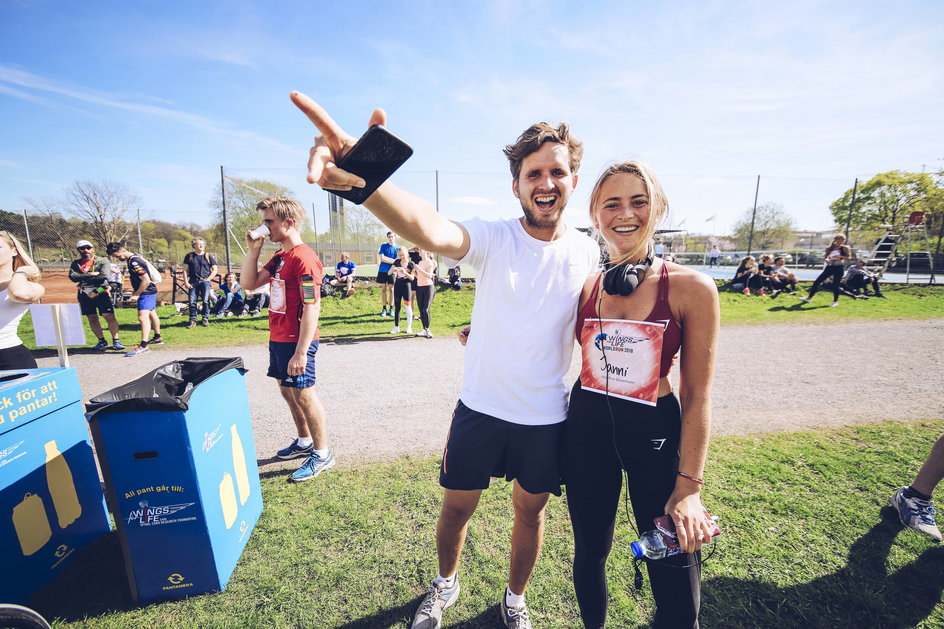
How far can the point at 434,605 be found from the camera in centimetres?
209

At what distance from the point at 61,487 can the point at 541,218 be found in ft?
10.6

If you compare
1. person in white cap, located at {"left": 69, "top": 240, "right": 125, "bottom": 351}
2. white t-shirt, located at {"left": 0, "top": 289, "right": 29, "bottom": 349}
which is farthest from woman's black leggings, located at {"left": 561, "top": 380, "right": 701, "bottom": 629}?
person in white cap, located at {"left": 69, "top": 240, "right": 125, "bottom": 351}

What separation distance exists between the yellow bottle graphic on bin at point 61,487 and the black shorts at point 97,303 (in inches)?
262

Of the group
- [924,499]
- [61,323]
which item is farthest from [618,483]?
[61,323]

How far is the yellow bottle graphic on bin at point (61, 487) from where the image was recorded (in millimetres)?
2248

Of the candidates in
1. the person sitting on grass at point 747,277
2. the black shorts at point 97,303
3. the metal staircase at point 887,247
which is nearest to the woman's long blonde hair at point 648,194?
the black shorts at point 97,303

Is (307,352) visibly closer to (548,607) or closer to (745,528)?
(548,607)

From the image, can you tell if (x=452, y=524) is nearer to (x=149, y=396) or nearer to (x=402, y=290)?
(x=149, y=396)

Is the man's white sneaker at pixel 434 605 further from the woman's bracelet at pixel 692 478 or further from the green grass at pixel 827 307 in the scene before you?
the green grass at pixel 827 307

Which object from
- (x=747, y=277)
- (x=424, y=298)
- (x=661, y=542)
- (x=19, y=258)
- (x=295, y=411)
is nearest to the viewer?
(x=661, y=542)

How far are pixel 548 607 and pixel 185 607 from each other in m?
2.03

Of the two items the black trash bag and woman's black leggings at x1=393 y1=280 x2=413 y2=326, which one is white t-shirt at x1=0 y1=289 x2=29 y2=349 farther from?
woman's black leggings at x1=393 y1=280 x2=413 y2=326

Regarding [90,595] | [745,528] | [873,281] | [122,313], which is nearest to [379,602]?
Answer: [90,595]

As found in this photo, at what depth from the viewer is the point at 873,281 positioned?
45.1ft
